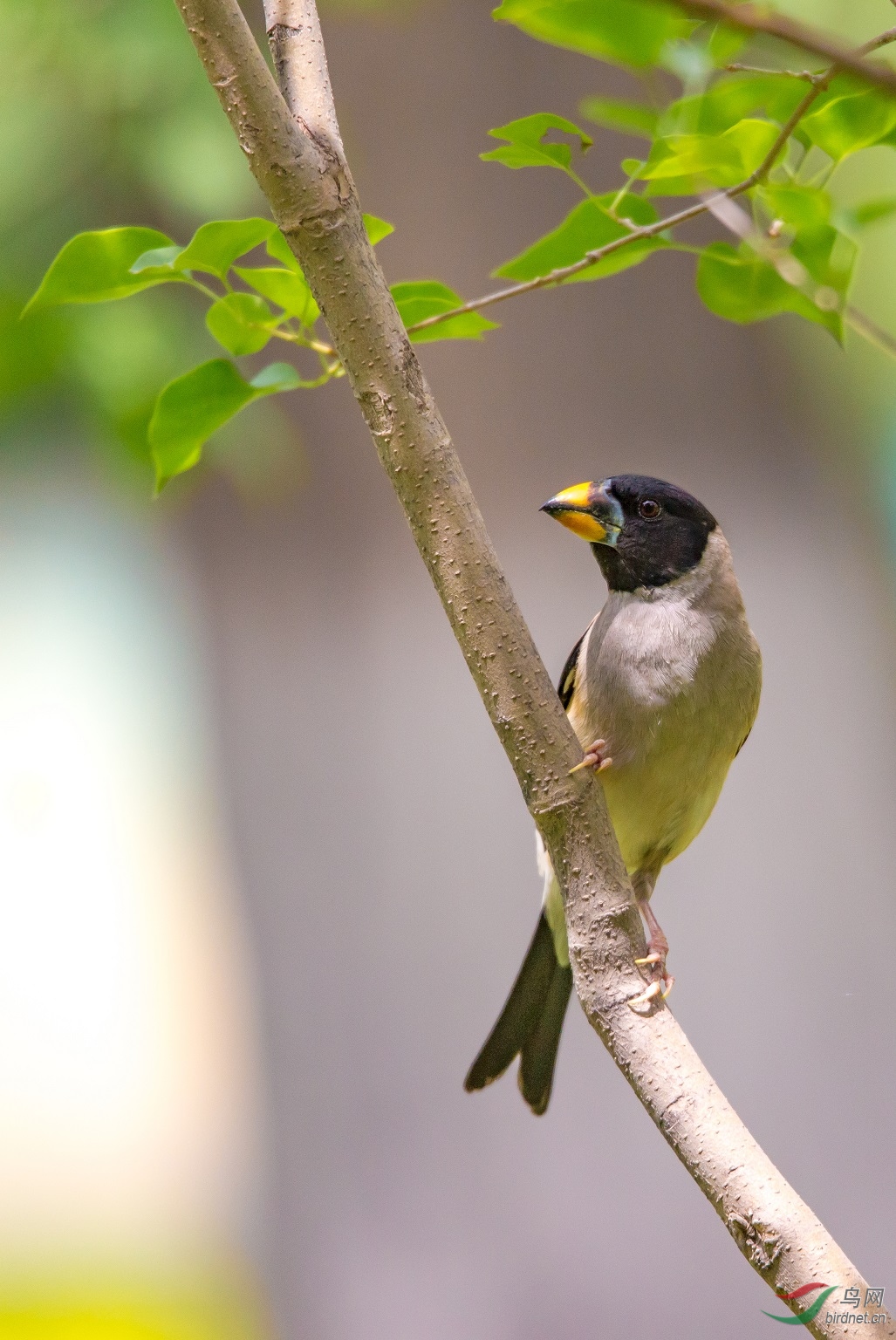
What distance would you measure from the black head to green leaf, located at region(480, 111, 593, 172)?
2.44 feet

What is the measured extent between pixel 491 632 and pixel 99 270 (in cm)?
44

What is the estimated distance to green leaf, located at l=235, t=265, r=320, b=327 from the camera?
1.05 metres

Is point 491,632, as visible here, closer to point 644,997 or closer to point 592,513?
point 644,997

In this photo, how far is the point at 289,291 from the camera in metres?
1.07

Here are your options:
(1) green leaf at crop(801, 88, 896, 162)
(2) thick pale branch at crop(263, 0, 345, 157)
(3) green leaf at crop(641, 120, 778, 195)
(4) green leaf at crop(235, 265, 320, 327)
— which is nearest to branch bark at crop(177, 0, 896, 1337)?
(2) thick pale branch at crop(263, 0, 345, 157)

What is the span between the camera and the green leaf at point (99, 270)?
3.19 feet

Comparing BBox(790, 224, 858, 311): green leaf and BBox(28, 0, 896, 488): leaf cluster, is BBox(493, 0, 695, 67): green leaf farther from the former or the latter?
BBox(790, 224, 858, 311): green leaf

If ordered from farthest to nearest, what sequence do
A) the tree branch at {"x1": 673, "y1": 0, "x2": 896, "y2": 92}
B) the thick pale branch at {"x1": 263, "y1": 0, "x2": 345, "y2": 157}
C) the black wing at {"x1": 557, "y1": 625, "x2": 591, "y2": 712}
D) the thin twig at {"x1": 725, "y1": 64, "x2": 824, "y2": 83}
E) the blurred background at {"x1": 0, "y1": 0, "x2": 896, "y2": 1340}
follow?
the blurred background at {"x1": 0, "y1": 0, "x2": 896, "y2": 1340}
the black wing at {"x1": 557, "y1": 625, "x2": 591, "y2": 712}
the thick pale branch at {"x1": 263, "y1": 0, "x2": 345, "y2": 157}
the thin twig at {"x1": 725, "y1": 64, "x2": 824, "y2": 83}
the tree branch at {"x1": 673, "y1": 0, "x2": 896, "y2": 92}

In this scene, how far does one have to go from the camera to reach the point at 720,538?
6.10 ft

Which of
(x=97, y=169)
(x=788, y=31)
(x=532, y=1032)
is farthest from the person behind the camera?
(x=97, y=169)

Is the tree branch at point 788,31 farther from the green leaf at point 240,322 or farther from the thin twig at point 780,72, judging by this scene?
the green leaf at point 240,322

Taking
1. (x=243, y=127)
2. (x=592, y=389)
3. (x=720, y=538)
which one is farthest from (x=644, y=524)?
(x=592, y=389)

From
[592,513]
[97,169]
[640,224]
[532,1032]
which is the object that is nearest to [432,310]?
[640,224]

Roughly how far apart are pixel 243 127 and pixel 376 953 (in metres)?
2.57
